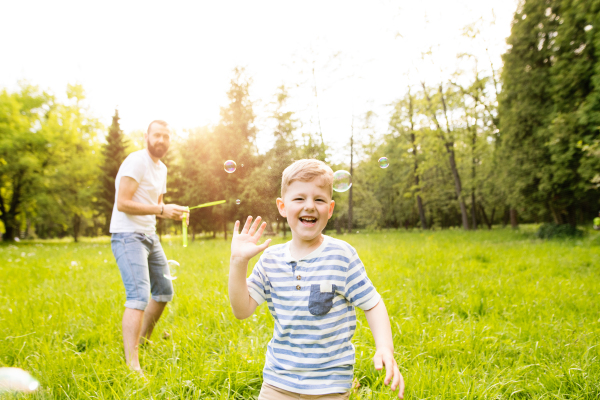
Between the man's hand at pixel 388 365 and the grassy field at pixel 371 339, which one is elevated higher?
the man's hand at pixel 388 365

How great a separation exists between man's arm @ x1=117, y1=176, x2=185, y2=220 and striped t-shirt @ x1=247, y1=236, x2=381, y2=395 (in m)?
1.71

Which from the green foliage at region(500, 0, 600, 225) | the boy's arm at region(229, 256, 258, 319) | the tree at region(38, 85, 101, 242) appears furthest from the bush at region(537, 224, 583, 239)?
the tree at region(38, 85, 101, 242)

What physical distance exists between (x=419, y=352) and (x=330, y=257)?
1.98m

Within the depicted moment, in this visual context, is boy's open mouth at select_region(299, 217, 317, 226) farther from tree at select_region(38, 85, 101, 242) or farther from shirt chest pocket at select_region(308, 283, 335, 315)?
tree at select_region(38, 85, 101, 242)

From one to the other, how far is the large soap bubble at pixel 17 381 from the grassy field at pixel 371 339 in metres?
0.06

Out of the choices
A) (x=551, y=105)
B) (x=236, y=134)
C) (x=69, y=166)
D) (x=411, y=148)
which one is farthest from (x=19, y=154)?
(x=551, y=105)

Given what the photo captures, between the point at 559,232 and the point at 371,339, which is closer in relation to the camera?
the point at 371,339

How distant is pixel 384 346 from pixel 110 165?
101 feet

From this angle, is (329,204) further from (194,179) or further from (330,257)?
(194,179)

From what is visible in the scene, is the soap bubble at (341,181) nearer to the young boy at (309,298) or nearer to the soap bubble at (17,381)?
the young boy at (309,298)

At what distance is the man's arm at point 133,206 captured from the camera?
3174 mm

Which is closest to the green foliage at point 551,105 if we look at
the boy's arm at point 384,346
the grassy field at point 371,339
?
the grassy field at point 371,339

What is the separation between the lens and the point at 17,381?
103 inches

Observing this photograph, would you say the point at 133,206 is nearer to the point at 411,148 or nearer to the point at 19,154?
the point at 411,148
